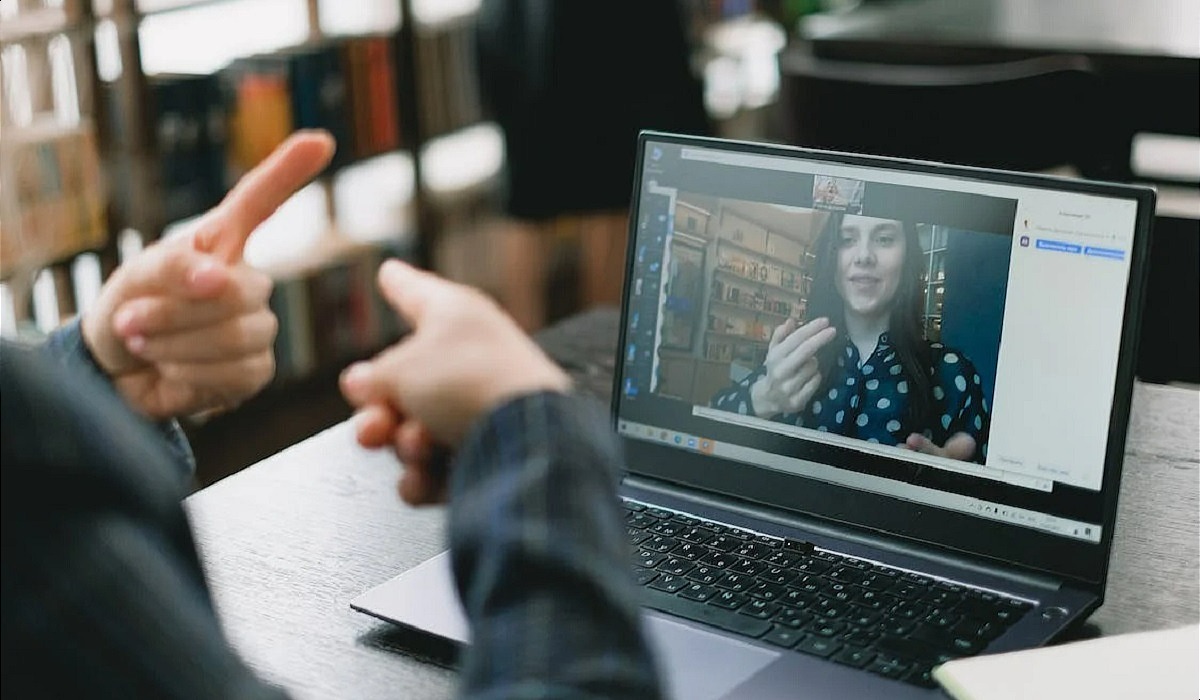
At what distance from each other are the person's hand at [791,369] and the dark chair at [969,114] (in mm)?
1139

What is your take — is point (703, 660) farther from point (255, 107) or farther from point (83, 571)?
point (255, 107)

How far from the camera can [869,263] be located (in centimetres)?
112

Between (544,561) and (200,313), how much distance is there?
0.38 meters

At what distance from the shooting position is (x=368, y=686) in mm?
975

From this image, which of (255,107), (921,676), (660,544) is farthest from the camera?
(255,107)

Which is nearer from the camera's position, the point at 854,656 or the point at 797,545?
the point at 854,656

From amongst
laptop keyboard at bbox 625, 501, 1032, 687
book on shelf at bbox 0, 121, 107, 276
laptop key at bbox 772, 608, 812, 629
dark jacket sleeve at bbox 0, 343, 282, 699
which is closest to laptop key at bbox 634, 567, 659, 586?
laptop keyboard at bbox 625, 501, 1032, 687

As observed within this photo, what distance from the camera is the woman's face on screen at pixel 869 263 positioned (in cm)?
111

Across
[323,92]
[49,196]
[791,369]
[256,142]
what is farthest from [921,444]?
[323,92]

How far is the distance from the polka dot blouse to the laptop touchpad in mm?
226

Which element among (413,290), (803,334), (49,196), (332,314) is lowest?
(332,314)

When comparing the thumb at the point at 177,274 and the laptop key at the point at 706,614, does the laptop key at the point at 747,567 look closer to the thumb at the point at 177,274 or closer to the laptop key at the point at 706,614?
the laptop key at the point at 706,614

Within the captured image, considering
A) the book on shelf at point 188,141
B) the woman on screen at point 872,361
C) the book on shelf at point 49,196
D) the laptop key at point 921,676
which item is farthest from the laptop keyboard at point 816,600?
the book on shelf at point 188,141

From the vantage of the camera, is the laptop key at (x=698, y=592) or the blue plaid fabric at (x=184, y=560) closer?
the blue plaid fabric at (x=184, y=560)
